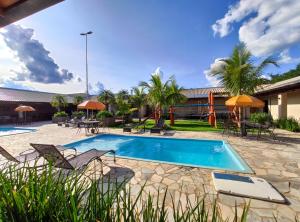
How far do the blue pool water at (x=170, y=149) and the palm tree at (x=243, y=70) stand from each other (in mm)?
4323

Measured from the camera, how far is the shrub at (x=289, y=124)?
37.2 ft

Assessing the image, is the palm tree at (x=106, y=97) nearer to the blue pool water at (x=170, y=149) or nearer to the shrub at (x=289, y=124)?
the blue pool water at (x=170, y=149)

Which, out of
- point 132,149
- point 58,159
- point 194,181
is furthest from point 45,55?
point 194,181

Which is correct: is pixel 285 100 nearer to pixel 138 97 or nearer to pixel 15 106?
pixel 138 97

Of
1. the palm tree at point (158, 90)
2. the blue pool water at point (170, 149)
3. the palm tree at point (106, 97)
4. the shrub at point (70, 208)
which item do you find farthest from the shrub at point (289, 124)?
the palm tree at point (106, 97)

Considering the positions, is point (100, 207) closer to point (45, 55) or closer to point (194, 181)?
point (194, 181)

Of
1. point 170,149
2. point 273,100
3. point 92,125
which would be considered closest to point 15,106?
point 92,125

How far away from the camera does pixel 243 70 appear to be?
10.5m

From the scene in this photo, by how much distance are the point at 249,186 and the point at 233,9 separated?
9.60m

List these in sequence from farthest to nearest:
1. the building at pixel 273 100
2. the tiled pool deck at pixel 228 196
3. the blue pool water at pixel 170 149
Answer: the building at pixel 273 100, the blue pool water at pixel 170 149, the tiled pool deck at pixel 228 196

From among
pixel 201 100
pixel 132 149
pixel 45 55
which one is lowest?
pixel 132 149

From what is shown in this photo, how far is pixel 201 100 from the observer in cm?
2391

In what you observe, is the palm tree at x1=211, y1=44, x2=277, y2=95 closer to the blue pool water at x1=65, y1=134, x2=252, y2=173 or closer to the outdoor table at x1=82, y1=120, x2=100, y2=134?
the blue pool water at x1=65, y1=134, x2=252, y2=173

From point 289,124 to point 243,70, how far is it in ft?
18.6
